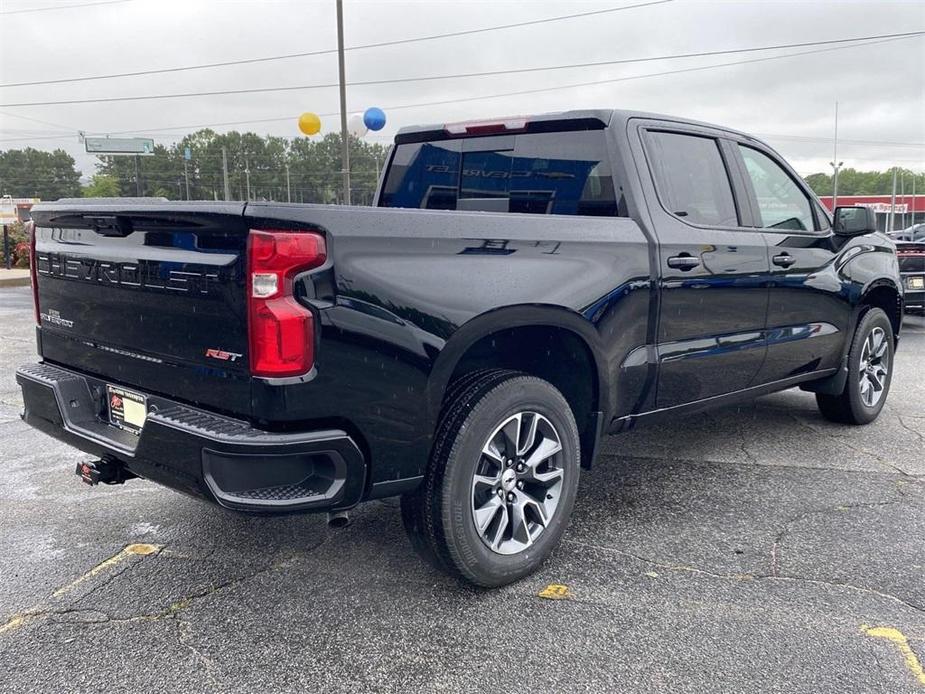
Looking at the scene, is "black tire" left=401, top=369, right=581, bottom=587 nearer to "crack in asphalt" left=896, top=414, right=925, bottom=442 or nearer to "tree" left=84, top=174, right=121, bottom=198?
"crack in asphalt" left=896, top=414, right=925, bottom=442

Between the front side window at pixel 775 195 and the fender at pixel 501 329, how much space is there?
165 cm

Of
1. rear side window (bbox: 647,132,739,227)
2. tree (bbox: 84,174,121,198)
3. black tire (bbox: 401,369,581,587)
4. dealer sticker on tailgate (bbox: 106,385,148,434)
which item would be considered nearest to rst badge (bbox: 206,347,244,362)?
dealer sticker on tailgate (bbox: 106,385,148,434)

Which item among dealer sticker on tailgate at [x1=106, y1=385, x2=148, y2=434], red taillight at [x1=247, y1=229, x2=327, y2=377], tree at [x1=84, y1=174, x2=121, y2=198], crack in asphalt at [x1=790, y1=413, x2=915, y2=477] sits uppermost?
tree at [x1=84, y1=174, x2=121, y2=198]

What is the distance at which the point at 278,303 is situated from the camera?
245 cm

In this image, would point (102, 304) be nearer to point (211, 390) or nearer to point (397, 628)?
point (211, 390)

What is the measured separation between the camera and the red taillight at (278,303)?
2.44 m

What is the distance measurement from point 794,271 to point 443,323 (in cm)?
263

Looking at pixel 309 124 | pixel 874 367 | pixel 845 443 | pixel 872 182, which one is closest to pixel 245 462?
pixel 845 443

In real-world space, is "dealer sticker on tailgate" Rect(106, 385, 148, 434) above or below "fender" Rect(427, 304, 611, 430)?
below

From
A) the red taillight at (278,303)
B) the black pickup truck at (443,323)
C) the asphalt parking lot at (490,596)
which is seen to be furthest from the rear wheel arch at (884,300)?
the red taillight at (278,303)

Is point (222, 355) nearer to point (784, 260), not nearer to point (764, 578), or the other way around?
point (764, 578)

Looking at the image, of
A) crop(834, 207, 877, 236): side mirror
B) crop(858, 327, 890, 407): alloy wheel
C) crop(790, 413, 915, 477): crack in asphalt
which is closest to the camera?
crop(790, 413, 915, 477): crack in asphalt

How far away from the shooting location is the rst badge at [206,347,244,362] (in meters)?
2.55

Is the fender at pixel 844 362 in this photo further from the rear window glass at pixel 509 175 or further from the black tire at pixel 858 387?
the rear window glass at pixel 509 175
